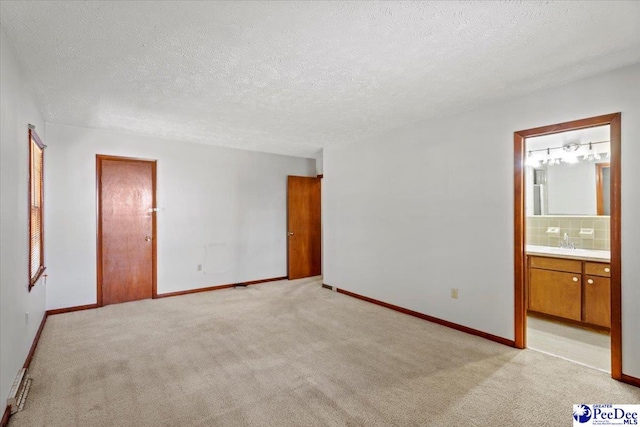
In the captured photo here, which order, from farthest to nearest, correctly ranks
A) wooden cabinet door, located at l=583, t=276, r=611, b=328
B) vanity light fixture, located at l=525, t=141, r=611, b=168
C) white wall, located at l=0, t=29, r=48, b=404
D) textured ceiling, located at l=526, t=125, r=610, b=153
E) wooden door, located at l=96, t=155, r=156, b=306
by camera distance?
1. wooden door, located at l=96, t=155, r=156, b=306
2. vanity light fixture, located at l=525, t=141, r=611, b=168
3. textured ceiling, located at l=526, t=125, r=610, b=153
4. wooden cabinet door, located at l=583, t=276, r=611, b=328
5. white wall, located at l=0, t=29, r=48, b=404

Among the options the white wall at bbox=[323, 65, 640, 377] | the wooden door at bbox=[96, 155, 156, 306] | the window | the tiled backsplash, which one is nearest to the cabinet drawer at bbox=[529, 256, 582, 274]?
the tiled backsplash

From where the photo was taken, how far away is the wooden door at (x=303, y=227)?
20.1 ft

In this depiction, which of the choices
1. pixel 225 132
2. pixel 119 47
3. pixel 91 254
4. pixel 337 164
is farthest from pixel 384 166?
pixel 91 254

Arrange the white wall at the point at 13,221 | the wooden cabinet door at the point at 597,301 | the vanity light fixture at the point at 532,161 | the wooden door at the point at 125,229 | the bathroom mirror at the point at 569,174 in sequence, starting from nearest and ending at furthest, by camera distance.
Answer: the white wall at the point at 13,221
the wooden cabinet door at the point at 597,301
the bathroom mirror at the point at 569,174
the wooden door at the point at 125,229
the vanity light fixture at the point at 532,161

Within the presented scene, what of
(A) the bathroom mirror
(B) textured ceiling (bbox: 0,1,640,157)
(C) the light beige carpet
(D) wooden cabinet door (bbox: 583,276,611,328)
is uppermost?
(B) textured ceiling (bbox: 0,1,640,157)

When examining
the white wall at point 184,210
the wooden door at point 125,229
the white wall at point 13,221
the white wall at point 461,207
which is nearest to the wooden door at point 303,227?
the white wall at point 184,210

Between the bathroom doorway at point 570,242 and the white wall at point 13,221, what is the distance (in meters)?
3.88

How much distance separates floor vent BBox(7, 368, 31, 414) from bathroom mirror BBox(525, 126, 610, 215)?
5.11 meters

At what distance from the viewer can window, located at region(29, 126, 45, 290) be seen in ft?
9.70

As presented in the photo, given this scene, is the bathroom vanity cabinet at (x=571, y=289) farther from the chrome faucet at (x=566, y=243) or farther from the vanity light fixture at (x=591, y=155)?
the vanity light fixture at (x=591, y=155)

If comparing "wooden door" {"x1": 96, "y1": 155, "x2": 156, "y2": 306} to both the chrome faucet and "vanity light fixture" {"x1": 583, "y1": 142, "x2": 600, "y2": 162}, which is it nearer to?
the chrome faucet

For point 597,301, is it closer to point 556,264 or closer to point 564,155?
point 556,264

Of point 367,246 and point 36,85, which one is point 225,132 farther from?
point 367,246

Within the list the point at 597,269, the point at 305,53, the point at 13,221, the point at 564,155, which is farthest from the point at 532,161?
the point at 13,221
